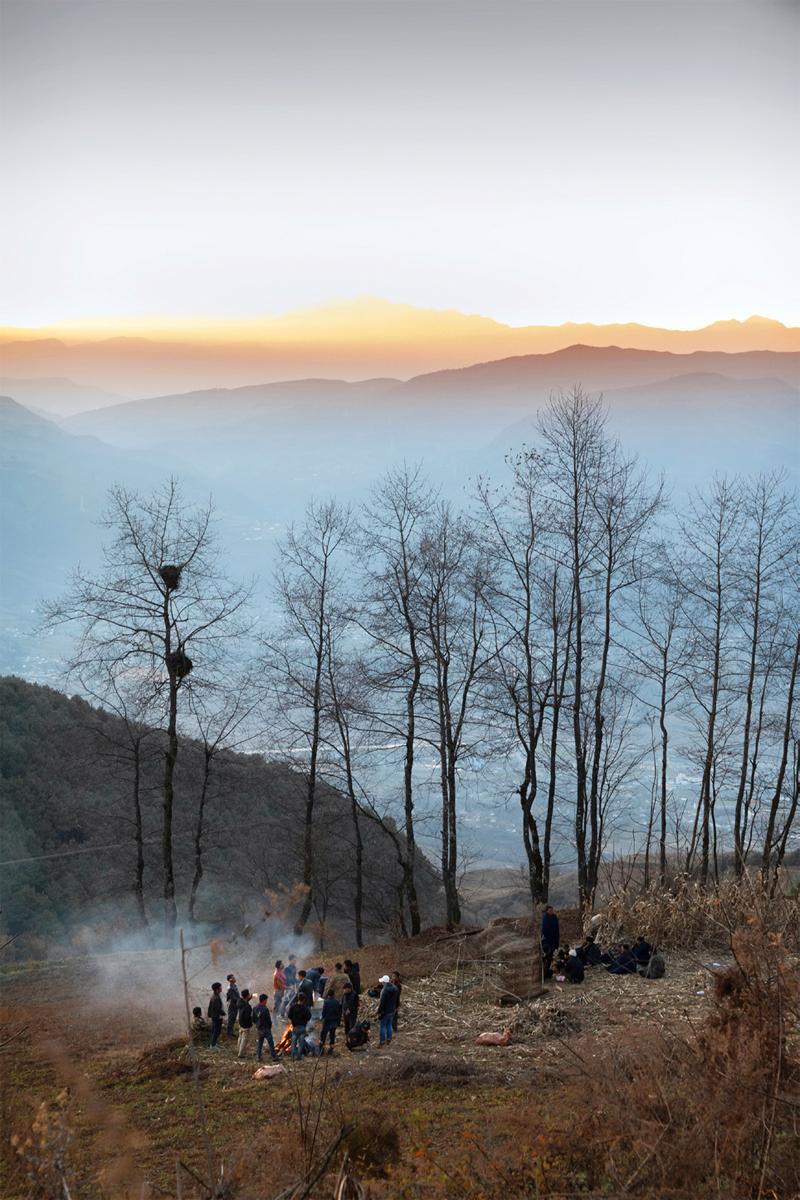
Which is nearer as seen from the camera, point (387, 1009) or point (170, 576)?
point (387, 1009)

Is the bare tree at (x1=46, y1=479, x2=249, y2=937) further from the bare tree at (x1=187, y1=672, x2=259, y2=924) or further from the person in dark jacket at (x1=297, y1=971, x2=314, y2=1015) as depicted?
the person in dark jacket at (x1=297, y1=971, x2=314, y2=1015)

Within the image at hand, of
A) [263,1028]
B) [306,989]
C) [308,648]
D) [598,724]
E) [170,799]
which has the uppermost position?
[308,648]

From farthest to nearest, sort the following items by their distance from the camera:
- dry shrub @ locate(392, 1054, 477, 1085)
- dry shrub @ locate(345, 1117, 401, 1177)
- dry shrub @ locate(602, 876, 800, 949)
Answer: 1. dry shrub @ locate(602, 876, 800, 949)
2. dry shrub @ locate(392, 1054, 477, 1085)
3. dry shrub @ locate(345, 1117, 401, 1177)

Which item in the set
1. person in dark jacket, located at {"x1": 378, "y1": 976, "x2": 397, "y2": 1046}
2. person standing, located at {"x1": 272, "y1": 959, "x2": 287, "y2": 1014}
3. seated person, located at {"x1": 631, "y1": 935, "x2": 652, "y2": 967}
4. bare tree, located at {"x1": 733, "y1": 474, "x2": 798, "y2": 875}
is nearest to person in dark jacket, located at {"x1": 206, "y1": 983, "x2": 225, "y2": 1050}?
person standing, located at {"x1": 272, "y1": 959, "x2": 287, "y2": 1014}

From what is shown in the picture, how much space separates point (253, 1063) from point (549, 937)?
4809 mm

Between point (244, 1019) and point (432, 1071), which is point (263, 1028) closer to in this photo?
point (244, 1019)

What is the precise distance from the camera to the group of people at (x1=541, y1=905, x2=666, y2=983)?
1467 cm

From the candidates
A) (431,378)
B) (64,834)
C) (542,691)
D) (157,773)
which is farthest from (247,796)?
(431,378)

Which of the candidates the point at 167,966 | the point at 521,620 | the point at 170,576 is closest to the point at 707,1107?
the point at 167,966

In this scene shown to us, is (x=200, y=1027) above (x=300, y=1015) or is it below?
Answer: below

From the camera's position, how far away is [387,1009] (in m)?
13.0

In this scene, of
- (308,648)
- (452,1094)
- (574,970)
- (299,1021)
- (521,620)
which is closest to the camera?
(452,1094)

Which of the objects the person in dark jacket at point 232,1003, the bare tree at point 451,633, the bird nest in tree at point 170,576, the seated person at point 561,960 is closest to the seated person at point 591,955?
the seated person at point 561,960

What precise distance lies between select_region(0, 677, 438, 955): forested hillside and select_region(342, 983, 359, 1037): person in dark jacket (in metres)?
10.1
